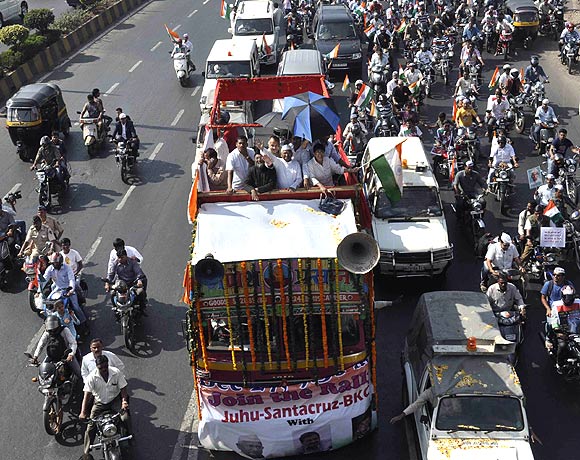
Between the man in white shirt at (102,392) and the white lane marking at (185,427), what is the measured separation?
0.77 metres

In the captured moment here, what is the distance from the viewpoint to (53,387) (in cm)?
1136

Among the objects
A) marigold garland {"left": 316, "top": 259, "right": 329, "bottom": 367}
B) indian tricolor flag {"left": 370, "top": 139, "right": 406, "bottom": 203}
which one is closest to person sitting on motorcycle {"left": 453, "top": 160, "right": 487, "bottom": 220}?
indian tricolor flag {"left": 370, "top": 139, "right": 406, "bottom": 203}

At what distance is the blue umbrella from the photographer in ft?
41.6

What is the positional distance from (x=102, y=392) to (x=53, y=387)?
1.12 m

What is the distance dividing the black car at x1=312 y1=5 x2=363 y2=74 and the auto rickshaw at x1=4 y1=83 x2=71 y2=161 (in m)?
9.87

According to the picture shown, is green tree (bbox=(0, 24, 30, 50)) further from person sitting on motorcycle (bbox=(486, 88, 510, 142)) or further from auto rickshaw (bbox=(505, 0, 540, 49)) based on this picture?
auto rickshaw (bbox=(505, 0, 540, 49))

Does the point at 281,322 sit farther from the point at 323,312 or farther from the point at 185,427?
the point at 185,427

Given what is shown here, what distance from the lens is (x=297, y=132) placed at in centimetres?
1273

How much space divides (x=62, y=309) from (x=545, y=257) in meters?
8.54

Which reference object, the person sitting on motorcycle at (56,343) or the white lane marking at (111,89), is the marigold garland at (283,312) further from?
the white lane marking at (111,89)

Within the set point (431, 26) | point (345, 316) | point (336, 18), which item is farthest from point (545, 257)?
point (431, 26)

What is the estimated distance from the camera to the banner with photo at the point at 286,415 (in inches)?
393

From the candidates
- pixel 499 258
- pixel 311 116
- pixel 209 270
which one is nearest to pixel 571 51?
pixel 499 258

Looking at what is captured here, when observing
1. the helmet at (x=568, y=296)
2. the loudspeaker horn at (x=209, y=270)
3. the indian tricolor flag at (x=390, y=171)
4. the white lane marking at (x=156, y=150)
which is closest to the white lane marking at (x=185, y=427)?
the loudspeaker horn at (x=209, y=270)
